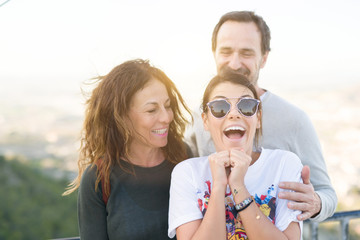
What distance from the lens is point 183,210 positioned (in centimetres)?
189

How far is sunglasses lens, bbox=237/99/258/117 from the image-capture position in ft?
6.62

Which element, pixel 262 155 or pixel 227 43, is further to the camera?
pixel 227 43

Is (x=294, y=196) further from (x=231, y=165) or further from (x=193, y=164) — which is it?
(x=193, y=164)

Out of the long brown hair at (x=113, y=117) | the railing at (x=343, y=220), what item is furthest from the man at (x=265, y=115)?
the long brown hair at (x=113, y=117)

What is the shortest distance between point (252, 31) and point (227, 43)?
25cm

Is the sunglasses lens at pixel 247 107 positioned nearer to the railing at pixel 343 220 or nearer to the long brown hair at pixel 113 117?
the long brown hair at pixel 113 117

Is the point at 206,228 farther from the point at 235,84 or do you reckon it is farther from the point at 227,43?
the point at 227,43

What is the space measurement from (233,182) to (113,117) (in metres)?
1.06

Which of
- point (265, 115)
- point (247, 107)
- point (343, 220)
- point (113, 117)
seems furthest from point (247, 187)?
point (343, 220)

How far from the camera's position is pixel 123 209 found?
2.26 meters

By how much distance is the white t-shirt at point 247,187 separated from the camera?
6.16ft

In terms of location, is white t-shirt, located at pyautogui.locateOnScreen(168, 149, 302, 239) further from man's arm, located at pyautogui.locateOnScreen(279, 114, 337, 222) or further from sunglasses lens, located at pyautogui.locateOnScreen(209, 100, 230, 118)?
man's arm, located at pyautogui.locateOnScreen(279, 114, 337, 222)

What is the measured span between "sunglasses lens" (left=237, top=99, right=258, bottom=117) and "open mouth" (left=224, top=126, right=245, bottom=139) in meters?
0.10

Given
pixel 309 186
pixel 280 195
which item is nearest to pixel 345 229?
pixel 309 186
